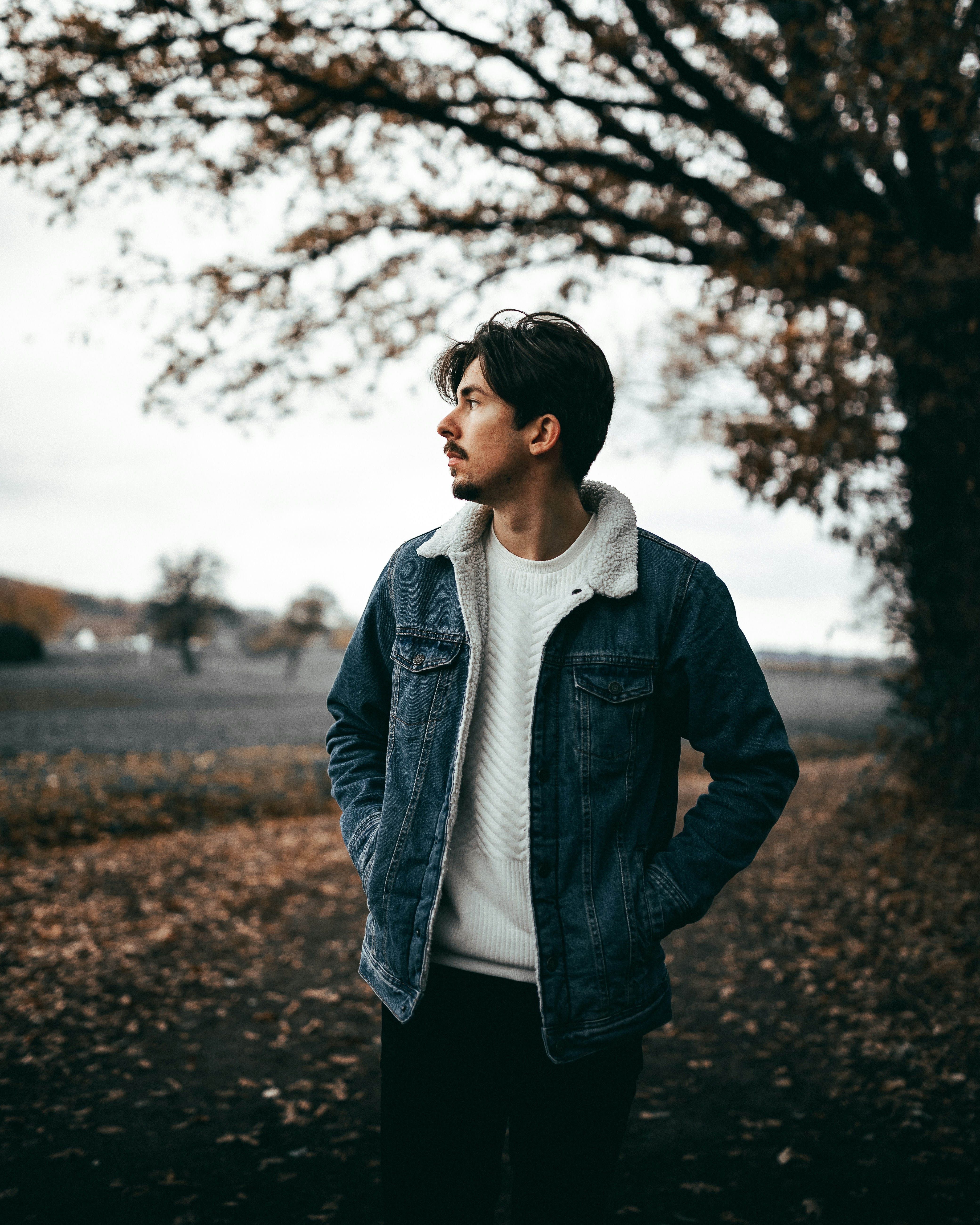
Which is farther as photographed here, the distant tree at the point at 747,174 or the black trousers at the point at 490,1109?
the distant tree at the point at 747,174

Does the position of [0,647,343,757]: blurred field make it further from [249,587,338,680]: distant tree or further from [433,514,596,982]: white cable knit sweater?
[433,514,596,982]: white cable knit sweater

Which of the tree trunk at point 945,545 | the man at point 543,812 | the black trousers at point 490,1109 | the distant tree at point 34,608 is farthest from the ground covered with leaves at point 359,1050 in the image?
the distant tree at point 34,608

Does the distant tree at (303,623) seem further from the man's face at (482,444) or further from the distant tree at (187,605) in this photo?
the man's face at (482,444)

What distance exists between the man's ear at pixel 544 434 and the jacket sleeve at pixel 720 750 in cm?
41

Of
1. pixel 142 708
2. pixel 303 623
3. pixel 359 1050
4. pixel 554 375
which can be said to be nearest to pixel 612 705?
pixel 554 375

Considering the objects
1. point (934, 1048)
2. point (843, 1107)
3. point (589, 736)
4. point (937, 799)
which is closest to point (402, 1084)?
point (589, 736)

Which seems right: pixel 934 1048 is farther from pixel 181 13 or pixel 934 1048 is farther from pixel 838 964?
pixel 181 13

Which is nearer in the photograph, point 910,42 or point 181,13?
point 910,42

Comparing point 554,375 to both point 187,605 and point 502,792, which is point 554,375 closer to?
point 502,792

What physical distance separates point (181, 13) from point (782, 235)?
4949 mm

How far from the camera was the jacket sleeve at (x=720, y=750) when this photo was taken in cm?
171

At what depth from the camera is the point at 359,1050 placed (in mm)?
4164

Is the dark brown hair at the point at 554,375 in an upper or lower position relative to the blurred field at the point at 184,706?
upper

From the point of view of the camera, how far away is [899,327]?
627cm
